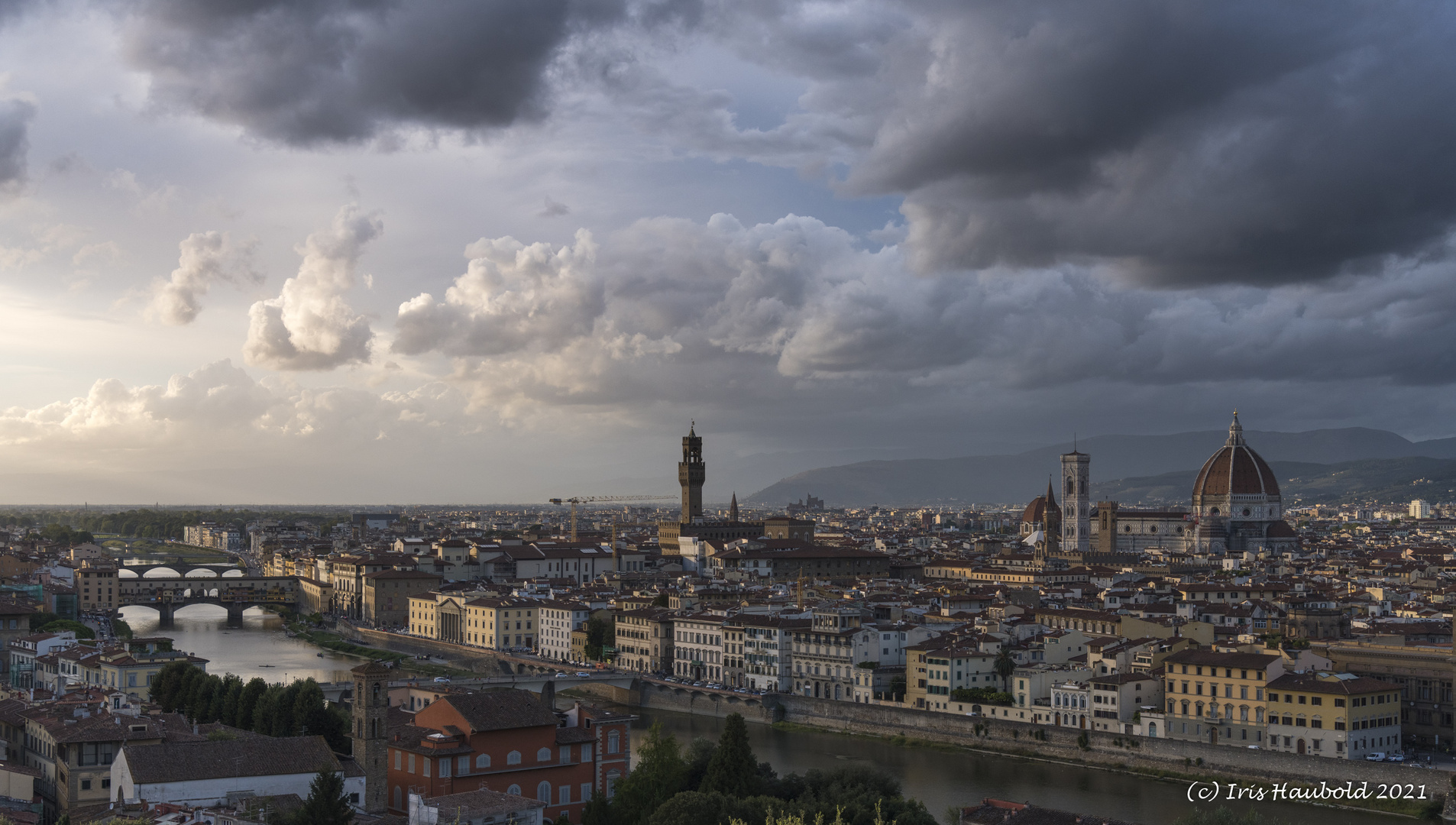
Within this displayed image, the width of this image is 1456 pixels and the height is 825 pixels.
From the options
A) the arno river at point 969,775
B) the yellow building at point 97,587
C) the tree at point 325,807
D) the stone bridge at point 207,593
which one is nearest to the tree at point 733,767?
the arno river at point 969,775

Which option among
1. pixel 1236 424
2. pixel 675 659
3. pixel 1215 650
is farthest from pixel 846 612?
pixel 1236 424

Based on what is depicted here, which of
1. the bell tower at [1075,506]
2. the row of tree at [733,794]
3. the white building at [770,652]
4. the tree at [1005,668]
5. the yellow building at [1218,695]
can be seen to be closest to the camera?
the row of tree at [733,794]

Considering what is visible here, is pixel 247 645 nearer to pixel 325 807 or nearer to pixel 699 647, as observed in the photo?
pixel 699 647

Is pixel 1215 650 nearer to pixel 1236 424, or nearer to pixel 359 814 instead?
pixel 359 814

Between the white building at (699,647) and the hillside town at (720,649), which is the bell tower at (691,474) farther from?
the white building at (699,647)

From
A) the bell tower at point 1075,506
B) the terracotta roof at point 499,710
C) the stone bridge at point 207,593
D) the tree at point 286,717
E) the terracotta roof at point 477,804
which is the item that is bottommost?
the stone bridge at point 207,593

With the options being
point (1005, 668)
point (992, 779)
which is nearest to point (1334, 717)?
point (992, 779)

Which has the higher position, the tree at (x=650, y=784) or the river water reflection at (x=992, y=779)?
the tree at (x=650, y=784)

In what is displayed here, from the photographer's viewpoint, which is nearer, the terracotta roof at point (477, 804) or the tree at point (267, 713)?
the terracotta roof at point (477, 804)

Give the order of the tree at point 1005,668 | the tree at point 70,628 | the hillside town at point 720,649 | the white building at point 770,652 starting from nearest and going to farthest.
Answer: the hillside town at point 720,649, the tree at point 1005,668, the white building at point 770,652, the tree at point 70,628
